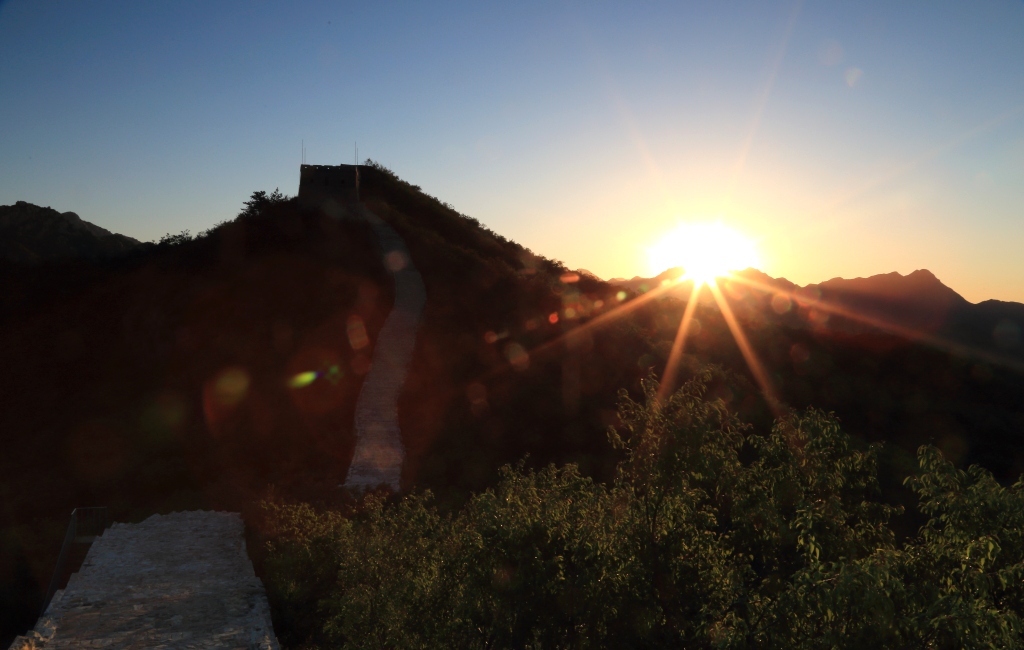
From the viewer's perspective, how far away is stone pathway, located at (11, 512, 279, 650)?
362 inches

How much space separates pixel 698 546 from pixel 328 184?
36022mm

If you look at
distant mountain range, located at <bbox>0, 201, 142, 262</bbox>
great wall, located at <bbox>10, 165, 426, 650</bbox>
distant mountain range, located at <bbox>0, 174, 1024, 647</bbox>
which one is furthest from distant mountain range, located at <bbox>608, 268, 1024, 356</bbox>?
great wall, located at <bbox>10, 165, 426, 650</bbox>

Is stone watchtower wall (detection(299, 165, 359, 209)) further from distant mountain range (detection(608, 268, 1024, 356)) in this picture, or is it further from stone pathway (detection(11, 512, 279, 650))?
distant mountain range (detection(608, 268, 1024, 356))

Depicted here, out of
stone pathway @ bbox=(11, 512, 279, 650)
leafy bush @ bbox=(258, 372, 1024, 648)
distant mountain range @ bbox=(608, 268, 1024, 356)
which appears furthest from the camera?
distant mountain range @ bbox=(608, 268, 1024, 356)

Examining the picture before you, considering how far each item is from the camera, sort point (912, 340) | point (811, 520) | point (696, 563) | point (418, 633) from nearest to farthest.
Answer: point (811, 520) < point (696, 563) < point (418, 633) < point (912, 340)

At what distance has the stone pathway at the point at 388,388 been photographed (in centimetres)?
1784

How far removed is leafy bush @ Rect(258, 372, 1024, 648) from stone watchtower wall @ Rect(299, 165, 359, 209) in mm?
33886

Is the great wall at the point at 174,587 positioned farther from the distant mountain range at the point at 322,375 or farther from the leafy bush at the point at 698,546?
the leafy bush at the point at 698,546

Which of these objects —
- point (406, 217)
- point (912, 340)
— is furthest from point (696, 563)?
point (912, 340)

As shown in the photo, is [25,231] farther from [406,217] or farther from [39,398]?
[39,398]

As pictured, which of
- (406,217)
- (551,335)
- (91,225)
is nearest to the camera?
(551,335)

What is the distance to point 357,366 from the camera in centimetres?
2331

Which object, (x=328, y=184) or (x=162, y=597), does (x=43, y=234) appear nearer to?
(x=328, y=184)

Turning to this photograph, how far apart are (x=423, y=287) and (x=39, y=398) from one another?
1413 cm
